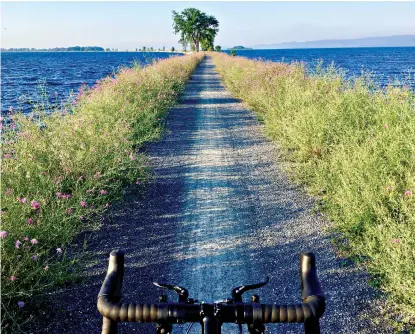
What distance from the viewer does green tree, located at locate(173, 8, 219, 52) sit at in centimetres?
7925

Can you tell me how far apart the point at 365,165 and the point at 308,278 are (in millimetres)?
3870

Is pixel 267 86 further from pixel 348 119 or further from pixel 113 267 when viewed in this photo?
pixel 113 267

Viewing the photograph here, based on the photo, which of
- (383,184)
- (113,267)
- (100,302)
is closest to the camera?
(100,302)

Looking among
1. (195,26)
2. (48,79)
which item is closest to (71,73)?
(48,79)

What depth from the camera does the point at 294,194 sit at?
20.5 feet

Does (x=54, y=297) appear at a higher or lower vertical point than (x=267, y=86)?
lower

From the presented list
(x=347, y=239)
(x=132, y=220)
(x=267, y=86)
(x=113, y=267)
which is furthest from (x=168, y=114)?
(x=113, y=267)

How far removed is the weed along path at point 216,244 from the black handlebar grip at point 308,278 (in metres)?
1.98

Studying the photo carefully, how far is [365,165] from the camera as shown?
5082 mm

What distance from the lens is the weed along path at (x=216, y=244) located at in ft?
11.6

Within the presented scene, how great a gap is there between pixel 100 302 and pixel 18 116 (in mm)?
5437

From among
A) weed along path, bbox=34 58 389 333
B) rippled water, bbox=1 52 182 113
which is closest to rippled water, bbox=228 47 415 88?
weed along path, bbox=34 58 389 333

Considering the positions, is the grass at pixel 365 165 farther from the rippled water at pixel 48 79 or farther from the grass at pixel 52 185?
the rippled water at pixel 48 79

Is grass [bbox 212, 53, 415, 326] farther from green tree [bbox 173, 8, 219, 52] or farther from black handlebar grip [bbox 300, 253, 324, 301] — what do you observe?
green tree [bbox 173, 8, 219, 52]
